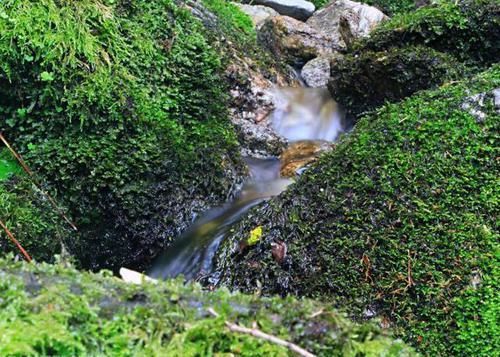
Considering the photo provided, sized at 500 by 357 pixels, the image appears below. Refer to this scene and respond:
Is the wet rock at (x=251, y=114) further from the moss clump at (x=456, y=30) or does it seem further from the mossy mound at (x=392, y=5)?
the mossy mound at (x=392, y=5)

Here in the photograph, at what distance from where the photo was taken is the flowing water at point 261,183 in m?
3.72

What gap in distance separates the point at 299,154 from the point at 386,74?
3.99 feet

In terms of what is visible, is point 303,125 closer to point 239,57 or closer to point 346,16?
point 239,57

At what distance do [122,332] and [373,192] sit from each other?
2070mm

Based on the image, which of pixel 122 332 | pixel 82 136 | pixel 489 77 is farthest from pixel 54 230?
pixel 489 77

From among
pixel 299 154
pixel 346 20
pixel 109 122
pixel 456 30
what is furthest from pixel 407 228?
pixel 346 20

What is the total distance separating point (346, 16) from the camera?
806cm

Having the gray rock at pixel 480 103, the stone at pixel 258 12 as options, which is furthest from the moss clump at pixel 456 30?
the stone at pixel 258 12

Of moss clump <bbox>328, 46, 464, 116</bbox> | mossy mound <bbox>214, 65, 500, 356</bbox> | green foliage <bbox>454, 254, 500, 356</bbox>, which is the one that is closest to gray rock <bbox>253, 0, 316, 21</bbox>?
moss clump <bbox>328, 46, 464, 116</bbox>

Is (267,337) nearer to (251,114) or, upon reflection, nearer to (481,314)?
(481,314)

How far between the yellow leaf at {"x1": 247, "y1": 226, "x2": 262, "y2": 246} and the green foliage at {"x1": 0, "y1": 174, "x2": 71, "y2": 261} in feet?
4.14

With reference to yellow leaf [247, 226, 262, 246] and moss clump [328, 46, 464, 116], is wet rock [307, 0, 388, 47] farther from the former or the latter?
yellow leaf [247, 226, 262, 246]

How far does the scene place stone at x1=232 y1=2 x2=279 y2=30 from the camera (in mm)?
9594

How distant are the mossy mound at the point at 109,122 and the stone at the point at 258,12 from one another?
566 centimetres
